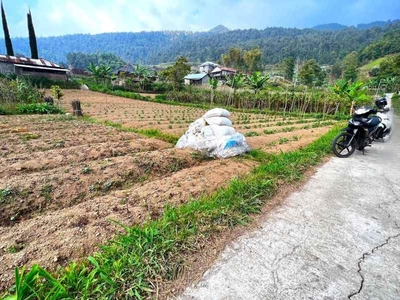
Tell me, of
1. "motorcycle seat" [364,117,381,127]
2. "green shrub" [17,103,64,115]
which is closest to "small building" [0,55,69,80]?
"green shrub" [17,103,64,115]

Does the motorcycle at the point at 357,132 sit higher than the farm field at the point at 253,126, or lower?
higher

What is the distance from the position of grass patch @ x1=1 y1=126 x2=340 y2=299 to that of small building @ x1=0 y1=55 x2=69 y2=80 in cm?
3793

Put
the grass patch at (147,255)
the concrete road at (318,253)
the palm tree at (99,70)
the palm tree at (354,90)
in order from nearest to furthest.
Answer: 1. the grass patch at (147,255)
2. the concrete road at (318,253)
3. the palm tree at (354,90)
4. the palm tree at (99,70)

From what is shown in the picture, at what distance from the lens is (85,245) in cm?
239

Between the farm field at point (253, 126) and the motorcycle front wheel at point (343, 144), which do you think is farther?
the farm field at point (253, 126)

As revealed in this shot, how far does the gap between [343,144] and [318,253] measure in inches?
182

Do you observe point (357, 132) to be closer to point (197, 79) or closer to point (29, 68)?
point (29, 68)

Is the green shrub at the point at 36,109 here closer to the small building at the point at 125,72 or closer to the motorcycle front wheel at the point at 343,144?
the motorcycle front wheel at the point at 343,144

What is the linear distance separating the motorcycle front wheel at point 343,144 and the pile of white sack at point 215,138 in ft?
7.09

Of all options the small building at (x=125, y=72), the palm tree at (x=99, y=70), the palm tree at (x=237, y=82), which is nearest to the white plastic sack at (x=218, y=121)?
the palm tree at (x=237, y=82)

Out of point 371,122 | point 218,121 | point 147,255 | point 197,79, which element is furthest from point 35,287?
point 197,79

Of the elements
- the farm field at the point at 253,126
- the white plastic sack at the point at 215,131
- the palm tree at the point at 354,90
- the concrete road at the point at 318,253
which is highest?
the palm tree at the point at 354,90

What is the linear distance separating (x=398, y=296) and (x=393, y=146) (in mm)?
7628

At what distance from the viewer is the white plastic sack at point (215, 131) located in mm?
5922
